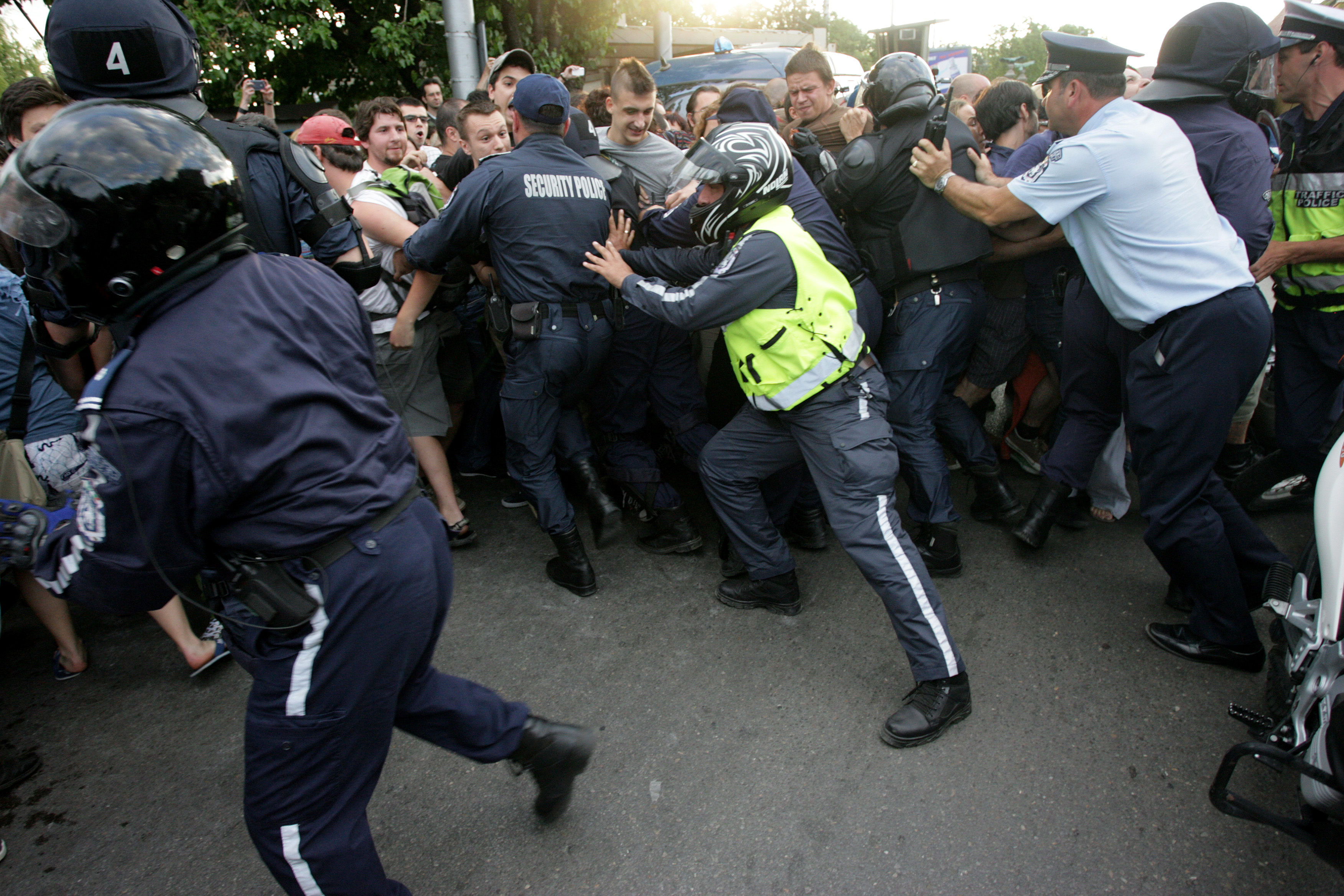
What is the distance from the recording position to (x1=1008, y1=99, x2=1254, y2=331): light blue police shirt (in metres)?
2.61

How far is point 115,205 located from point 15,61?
25.2 metres

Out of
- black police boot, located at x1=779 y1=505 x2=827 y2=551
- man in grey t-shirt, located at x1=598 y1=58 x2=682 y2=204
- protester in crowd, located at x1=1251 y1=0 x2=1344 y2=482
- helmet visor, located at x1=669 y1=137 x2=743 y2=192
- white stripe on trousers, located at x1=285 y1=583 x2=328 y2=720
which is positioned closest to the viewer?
white stripe on trousers, located at x1=285 y1=583 x2=328 y2=720

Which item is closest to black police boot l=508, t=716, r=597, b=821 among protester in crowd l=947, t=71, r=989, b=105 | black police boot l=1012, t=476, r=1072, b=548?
black police boot l=1012, t=476, r=1072, b=548

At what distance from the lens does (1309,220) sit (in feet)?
10.2

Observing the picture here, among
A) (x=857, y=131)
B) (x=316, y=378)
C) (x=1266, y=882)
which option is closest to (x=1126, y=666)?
(x=1266, y=882)

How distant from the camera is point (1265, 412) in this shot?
4355 millimetres

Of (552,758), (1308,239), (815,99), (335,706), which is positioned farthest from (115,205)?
(1308,239)

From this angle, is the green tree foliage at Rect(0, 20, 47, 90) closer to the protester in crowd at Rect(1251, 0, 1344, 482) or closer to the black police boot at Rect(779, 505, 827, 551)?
the black police boot at Rect(779, 505, 827, 551)

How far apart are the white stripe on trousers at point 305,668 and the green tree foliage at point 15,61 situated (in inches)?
764

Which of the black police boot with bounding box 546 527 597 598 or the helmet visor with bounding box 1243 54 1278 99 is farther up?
the helmet visor with bounding box 1243 54 1278 99

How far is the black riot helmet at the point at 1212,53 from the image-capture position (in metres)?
2.83

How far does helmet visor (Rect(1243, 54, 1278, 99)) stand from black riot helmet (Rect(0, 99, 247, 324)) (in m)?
3.43

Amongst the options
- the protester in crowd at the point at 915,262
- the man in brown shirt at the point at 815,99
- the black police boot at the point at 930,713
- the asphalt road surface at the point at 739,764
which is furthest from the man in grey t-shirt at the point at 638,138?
the black police boot at the point at 930,713

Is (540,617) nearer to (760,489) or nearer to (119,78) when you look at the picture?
(760,489)
